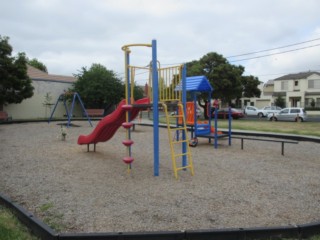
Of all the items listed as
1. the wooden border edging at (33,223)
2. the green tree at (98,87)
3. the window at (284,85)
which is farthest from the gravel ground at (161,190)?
the window at (284,85)

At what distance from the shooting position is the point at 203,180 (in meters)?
5.73

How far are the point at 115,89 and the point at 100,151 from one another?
2141 cm

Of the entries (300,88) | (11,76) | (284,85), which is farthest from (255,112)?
(11,76)

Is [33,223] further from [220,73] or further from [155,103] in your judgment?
[220,73]

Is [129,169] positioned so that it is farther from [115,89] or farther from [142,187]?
[115,89]

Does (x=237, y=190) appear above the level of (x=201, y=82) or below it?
below

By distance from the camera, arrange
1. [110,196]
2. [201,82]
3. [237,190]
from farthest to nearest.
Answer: [201,82] < [237,190] < [110,196]

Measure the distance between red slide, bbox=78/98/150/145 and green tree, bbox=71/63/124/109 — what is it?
20.9m

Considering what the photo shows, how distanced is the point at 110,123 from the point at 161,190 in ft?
9.99

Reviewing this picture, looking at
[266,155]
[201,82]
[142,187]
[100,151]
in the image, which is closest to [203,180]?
[142,187]

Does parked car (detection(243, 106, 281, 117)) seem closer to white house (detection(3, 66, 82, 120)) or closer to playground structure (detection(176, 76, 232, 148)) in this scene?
white house (detection(3, 66, 82, 120))

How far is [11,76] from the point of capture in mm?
20859

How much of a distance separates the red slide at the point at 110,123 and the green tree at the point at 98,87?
20.9 m

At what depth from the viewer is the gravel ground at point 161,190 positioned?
3789mm
